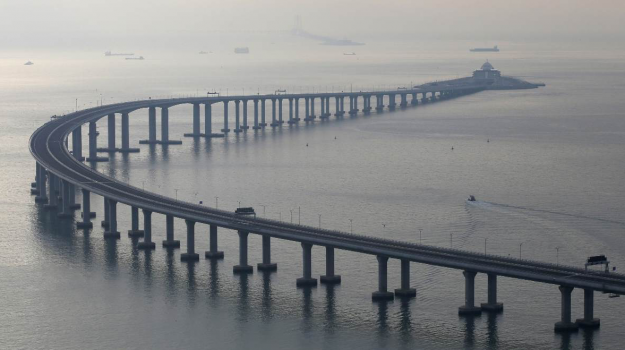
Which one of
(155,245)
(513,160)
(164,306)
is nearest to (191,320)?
(164,306)

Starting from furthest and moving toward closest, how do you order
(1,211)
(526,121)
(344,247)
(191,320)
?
1. (526,121)
2. (1,211)
3. (344,247)
4. (191,320)

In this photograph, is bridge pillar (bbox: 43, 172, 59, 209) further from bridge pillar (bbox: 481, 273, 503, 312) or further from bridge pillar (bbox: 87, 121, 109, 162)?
bridge pillar (bbox: 481, 273, 503, 312)

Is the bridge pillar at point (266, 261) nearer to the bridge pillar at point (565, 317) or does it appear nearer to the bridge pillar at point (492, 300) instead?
the bridge pillar at point (492, 300)

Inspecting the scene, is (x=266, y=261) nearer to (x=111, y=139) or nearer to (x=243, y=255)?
(x=243, y=255)

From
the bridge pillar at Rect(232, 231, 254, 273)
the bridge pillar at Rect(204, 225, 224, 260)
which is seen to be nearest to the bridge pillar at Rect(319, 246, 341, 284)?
the bridge pillar at Rect(232, 231, 254, 273)

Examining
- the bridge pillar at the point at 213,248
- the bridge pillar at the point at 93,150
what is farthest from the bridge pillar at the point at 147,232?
the bridge pillar at the point at 93,150

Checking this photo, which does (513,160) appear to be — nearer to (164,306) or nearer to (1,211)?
(1,211)
